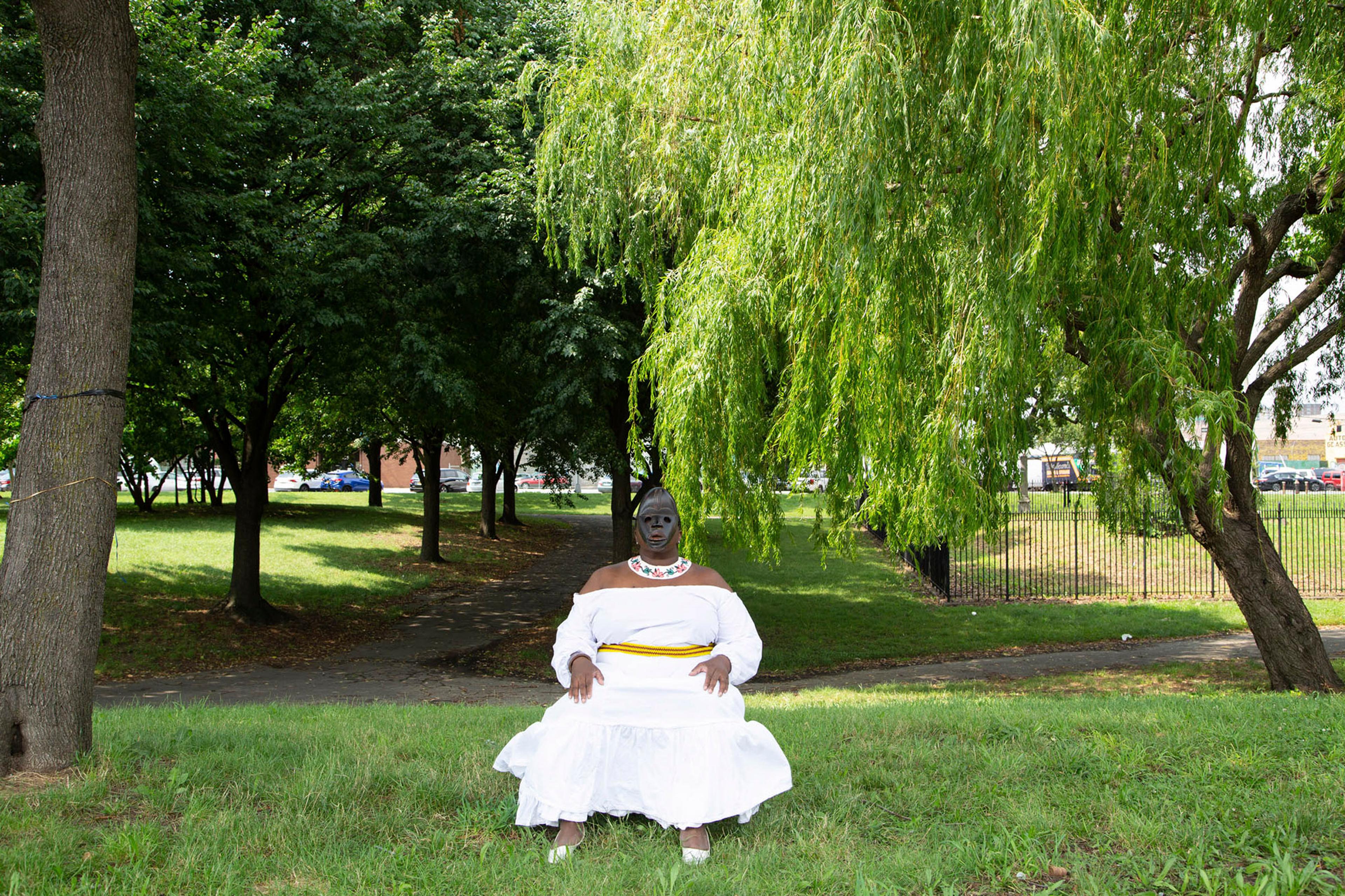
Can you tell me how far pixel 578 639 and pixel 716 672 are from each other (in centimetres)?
60

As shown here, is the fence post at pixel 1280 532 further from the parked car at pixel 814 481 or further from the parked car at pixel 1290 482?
the parked car at pixel 1290 482

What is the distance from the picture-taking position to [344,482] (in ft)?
184

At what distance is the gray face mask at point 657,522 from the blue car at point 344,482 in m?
53.3

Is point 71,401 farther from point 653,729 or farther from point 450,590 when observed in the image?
A: point 450,590

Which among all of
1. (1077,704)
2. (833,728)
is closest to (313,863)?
(833,728)

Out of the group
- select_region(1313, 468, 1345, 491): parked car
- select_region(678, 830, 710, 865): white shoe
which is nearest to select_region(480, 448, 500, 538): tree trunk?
select_region(678, 830, 710, 865): white shoe

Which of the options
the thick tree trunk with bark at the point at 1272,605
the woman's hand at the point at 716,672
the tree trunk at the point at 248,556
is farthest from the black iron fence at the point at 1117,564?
the woman's hand at the point at 716,672

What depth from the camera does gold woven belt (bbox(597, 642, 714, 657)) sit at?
398 centimetres

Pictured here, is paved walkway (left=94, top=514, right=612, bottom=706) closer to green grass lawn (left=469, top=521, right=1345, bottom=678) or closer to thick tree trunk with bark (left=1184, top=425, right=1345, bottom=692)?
green grass lawn (left=469, top=521, right=1345, bottom=678)

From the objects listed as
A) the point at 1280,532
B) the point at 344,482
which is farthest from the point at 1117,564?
the point at 344,482

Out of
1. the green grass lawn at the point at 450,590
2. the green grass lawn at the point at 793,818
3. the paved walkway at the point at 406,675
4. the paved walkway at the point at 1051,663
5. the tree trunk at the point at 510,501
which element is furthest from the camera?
the tree trunk at the point at 510,501

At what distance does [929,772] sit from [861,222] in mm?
3700

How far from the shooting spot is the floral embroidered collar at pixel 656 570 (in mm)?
Answer: 4055

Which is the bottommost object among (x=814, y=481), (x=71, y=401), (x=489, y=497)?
(x=489, y=497)
